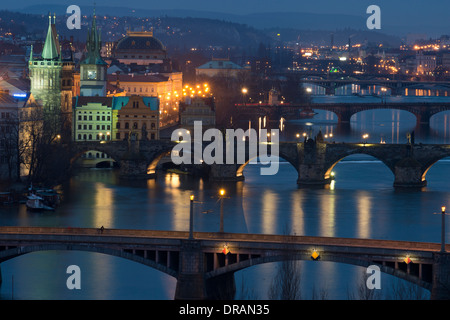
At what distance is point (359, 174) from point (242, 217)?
1306cm

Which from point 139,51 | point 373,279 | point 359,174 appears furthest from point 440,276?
point 139,51

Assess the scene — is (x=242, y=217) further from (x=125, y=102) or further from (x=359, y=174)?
(x=125, y=102)

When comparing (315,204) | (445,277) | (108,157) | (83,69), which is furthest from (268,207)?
(83,69)

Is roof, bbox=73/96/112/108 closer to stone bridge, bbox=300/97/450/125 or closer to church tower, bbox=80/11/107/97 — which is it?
church tower, bbox=80/11/107/97

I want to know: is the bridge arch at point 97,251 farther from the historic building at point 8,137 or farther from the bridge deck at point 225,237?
the historic building at point 8,137

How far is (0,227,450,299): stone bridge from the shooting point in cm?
2967

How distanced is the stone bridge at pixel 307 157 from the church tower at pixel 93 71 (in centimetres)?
1248

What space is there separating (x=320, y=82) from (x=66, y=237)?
87.1 metres

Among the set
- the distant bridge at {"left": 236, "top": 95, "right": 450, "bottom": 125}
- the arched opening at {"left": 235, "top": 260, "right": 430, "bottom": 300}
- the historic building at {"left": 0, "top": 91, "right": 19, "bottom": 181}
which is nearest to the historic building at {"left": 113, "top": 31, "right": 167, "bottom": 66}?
the distant bridge at {"left": 236, "top": 95, "right": 450, "bottom": 125}

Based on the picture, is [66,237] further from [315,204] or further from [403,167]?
[403,167]

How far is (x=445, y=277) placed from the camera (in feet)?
96.1

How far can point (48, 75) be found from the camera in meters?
63.4

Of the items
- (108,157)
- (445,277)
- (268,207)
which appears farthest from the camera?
(108,157)
